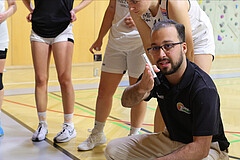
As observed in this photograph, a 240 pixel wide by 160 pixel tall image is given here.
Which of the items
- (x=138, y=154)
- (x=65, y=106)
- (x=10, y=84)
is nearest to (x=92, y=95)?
(x=10, y=84)

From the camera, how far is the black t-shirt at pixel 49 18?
2.71 m

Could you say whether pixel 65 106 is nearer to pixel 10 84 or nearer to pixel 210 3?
pixel 10 84

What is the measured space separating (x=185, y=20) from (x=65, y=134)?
1.50 m

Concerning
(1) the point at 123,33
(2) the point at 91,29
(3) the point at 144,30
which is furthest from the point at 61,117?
(2) the point at 91,29

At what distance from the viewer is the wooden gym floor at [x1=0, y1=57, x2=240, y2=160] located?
2.56 meters

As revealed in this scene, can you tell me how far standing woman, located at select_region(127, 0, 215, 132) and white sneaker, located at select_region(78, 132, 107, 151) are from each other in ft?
2.32

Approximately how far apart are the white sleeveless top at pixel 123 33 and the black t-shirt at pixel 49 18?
0.46m

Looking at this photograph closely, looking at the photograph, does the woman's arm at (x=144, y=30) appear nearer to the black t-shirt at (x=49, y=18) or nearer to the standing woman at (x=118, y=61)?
the standing woman at (x=118, y=61)

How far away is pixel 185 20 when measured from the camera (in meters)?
1.70

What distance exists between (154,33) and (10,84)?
4.45 metres

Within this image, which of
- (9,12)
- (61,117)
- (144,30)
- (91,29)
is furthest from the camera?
(91,29)

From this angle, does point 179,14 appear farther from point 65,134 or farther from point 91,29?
point 91,29

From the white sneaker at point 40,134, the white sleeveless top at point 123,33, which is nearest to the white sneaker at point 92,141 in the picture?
the white sneaker at point 40,134

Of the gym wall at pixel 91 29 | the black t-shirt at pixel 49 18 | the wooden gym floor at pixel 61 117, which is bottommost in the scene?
the wooden gym floor at pixel 61 117
